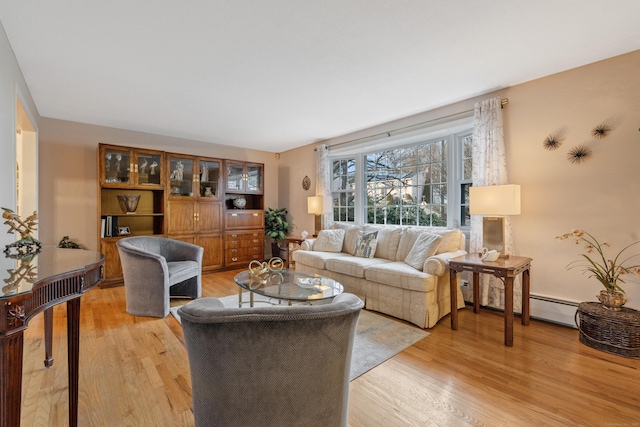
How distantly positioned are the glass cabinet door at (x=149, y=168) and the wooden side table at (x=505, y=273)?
433cm

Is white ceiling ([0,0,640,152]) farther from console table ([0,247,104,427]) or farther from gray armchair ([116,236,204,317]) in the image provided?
gray armchair ([116,236,204,317])

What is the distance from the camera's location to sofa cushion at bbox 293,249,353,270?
147 inches

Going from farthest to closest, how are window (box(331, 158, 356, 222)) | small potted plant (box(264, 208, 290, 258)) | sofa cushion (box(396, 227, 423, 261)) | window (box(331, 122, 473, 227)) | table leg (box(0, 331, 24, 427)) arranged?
1. small potted plant (box(264, 208, 290, 258))
2. window (box(331, 158, 356, 222))
3. window (box(331, 122, 473, 227))
4. sofa cushion (box(396, 227, 423, 261))
5. table leg (box(0, 331, 24, 427))

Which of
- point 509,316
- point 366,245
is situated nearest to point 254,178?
point 366,245

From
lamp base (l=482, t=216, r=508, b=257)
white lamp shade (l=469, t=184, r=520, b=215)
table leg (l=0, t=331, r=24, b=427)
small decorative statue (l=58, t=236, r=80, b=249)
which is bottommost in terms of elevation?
table leg (l=0, t=331, r=24, b=427)

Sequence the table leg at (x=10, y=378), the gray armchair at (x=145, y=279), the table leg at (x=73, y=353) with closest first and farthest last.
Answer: the table leg at (x=10, y=378) < the table leg at (x=73, y=353) < the gray armchair at (x=145, y=279)

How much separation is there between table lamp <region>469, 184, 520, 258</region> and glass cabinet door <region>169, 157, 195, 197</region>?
13.8 ft

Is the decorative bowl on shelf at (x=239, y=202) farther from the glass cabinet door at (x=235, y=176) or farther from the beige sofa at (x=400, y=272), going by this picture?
the beige sofa at (x=400, y=272)

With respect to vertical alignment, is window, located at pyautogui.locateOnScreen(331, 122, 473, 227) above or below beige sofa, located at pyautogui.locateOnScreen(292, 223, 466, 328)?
above

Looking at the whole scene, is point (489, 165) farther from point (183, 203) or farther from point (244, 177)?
point (183, 203)

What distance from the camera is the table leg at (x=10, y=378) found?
2.95 ft

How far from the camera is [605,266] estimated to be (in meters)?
2.42

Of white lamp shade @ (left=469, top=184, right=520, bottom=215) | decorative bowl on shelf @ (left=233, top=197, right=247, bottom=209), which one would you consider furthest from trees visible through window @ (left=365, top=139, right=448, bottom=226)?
decorative bowl on shelf @ (left=233, top=197, right=247, bottom=209)

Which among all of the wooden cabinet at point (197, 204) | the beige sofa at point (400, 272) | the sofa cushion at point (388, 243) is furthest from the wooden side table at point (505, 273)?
the wooden cabinet at point (197, 204)
